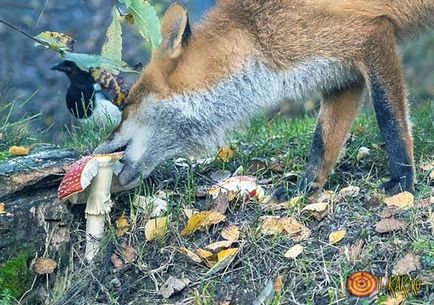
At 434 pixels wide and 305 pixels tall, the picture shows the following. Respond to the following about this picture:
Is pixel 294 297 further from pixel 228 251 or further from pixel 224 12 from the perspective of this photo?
pixel 224 12

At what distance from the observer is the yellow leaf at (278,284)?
4.73 metres

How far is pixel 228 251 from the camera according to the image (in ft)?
16.6

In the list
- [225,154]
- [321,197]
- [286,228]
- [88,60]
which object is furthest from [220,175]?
[88,60]

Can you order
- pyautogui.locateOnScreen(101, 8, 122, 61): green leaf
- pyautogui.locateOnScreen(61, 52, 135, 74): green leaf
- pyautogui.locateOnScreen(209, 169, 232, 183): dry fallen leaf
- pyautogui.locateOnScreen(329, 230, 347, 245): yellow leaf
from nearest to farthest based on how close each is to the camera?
1. pyautogui.locateOnScreen(61, 52, 135, 74): green leaf
2. pyautogui.locateOnScreen(101, 8, 122, 61): green leaf
3. pyautogui.locateOnScreen(329, 230, 347, 245): yellow leaf
4. pyautogui.locateOnScreen(209, 169, 232, 183): dry fallen leaf

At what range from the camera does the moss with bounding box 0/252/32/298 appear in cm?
505

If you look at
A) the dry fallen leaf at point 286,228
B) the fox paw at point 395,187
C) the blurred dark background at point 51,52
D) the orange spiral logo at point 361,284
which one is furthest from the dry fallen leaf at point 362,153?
the blurred dark background at point 51,52

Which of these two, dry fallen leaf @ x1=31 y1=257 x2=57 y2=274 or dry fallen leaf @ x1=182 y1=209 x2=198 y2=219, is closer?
dry fallen leaf @ x1=31 y1=257 x2=57 y2=274

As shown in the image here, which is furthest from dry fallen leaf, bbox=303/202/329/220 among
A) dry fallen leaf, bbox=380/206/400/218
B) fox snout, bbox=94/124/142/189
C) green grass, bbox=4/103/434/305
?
fox snout, bbox=94/124/142/189

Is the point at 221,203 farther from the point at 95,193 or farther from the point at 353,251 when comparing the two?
the point at 353,251

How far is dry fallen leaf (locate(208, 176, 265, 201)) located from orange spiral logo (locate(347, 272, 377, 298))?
1.21 m

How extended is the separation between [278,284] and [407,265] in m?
0.70

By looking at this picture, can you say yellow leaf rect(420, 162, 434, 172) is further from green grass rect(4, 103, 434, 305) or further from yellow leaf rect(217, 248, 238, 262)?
yellow leaf rect(217, 248, 238, 262)

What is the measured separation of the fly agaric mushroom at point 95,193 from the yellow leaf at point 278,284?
1.13 meters

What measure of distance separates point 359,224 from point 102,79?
255cm
